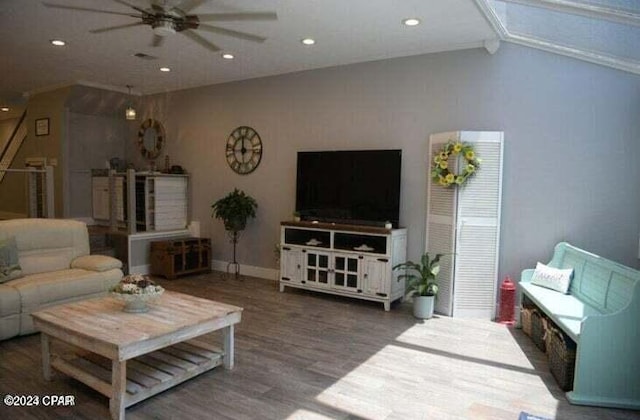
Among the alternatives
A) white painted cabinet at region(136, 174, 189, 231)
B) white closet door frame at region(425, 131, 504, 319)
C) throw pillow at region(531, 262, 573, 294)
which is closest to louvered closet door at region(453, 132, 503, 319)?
white closet door frame at region(425, 131, 504, 319)

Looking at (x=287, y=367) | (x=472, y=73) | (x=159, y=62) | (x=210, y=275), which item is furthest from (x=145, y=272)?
(x=472, y=73)

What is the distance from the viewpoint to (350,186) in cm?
501

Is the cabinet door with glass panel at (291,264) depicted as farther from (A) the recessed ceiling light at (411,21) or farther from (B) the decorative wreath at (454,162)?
(A) the recessed ceiling light at (411,21)

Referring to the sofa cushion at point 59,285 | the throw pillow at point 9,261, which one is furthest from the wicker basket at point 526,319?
the throw pillow at point 9,261

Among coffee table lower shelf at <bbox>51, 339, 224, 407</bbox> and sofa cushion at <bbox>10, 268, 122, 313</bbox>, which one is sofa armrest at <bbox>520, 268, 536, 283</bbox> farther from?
sofa cushion at <bbox>10, 268, 122, 313</bbox>

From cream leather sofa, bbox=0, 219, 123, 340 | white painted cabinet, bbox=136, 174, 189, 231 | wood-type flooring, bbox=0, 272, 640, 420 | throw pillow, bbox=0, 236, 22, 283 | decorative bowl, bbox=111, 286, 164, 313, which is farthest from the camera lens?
white painted cabinet, bbox=136, 174, 189, 231

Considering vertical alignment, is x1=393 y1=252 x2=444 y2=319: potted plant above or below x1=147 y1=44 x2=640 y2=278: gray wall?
below

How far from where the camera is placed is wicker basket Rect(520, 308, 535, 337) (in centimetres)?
388

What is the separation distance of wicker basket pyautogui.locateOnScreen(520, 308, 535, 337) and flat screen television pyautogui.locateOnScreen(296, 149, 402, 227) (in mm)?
1542

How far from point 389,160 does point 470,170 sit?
37.6 inches

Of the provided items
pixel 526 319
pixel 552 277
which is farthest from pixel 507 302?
pixel 552 277

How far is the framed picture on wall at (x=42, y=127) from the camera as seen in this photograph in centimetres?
707

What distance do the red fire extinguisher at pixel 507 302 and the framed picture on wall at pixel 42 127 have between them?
285 inches

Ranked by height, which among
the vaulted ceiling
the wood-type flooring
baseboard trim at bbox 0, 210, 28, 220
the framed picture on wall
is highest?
the vaulted ceiling
